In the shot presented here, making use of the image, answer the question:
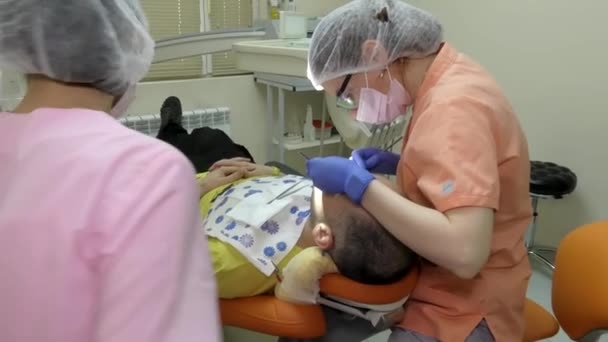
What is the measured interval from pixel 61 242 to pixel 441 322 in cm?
88

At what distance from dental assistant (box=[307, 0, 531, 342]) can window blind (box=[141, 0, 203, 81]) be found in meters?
1.58

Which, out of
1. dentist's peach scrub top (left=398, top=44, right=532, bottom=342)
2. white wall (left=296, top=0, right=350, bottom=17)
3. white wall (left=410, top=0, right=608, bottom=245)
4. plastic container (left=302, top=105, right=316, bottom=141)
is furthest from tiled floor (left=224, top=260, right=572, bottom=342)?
white wall (left=296, top=0, right=350, bottom=17)

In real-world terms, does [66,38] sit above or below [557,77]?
above

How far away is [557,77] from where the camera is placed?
2.78 m

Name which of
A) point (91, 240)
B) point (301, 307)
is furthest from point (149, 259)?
point (301, 307)

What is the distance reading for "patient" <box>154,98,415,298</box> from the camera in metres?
1.23

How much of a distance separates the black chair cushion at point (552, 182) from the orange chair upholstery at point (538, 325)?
1179 millimetres

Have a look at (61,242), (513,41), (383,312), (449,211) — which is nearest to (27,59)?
(61,242)

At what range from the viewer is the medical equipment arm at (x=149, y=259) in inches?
26.1

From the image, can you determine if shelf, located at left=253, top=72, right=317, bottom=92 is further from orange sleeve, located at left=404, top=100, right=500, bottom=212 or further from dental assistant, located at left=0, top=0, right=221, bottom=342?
dental assistant, located at left=0, top=0, right=221, bottom=342

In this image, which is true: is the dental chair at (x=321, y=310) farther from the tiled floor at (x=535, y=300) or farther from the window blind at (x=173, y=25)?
the window blind at (x=173, y=25)

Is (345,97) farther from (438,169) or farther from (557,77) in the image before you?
(557,77)

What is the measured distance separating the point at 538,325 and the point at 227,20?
7.51ft

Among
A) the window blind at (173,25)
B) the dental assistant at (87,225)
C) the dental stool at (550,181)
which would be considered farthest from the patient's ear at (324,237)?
the window blind at (173,25)
